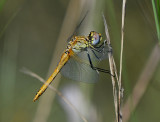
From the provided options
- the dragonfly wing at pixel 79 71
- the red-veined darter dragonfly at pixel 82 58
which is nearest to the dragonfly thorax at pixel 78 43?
the red-veined darter dragonfly at pixel 82 58

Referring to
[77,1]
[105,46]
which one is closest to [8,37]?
[77,1]

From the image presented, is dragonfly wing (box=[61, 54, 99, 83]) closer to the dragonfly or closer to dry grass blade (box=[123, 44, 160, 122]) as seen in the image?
the dragonfly

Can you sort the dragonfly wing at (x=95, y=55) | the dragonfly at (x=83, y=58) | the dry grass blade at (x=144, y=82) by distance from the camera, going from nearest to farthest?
the dragonfly wing at (x=95, y=55), the dragonfly at (x=83, y=58), the dry grass blade at (x=144, y=82)

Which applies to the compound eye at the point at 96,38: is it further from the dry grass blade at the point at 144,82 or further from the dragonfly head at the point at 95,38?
the dry grass blade at the point at 144,82

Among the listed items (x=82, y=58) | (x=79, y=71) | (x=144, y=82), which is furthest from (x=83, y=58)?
(x=144, y=82)

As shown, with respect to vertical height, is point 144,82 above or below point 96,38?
below

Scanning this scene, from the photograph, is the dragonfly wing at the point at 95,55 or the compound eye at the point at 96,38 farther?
the compound eye at the point at 96,38

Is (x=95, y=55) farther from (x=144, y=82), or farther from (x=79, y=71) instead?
(x=144, y=82)
